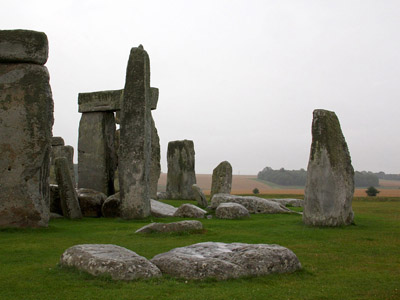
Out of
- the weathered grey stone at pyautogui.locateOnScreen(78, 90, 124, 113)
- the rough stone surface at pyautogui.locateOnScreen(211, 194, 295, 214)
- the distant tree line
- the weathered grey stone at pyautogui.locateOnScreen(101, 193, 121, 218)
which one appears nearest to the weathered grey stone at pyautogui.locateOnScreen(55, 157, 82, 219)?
the weathered grey stone at pyautogui.locateOnScreen(101, 193, 121, 218)

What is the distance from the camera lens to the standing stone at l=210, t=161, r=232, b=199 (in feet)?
71.7

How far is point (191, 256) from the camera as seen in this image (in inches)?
249

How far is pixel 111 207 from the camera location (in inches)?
602

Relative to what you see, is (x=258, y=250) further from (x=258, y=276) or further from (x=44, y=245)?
(x=44, y=245)

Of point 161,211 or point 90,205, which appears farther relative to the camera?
point 90,205

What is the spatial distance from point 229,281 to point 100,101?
46.4 feet

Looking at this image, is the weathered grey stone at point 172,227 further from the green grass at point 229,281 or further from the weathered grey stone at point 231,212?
the weathered grey stone at point 231,212

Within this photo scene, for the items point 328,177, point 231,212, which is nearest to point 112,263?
point 328,177

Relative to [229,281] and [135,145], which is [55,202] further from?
[229,281]

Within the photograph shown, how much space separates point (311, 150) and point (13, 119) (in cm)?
755

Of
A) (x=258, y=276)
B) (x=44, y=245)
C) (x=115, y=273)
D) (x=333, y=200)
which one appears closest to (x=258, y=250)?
(x=258, y=276)

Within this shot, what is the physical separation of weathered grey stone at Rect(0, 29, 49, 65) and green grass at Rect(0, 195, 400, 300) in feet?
13.8

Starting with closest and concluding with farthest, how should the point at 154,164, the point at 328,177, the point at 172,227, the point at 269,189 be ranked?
Result: 1. the point at 172,227
2. the point at 328,177
3. the point at 154,164
4. the point at 269,189

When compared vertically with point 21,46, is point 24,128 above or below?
below
